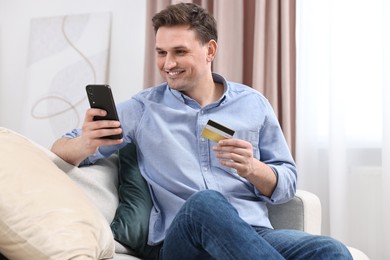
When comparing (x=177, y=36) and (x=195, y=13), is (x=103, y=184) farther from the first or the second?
(x=195, y=13)

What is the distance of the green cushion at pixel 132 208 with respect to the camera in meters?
1.42

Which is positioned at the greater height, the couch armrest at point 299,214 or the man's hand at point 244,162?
the man's hand at point 244,162


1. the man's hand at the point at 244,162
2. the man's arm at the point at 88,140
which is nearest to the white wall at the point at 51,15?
the man's arm at the point at 88,140

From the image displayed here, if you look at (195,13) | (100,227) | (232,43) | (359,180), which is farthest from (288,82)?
(100,227)

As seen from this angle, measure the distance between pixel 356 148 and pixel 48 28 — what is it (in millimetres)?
1824

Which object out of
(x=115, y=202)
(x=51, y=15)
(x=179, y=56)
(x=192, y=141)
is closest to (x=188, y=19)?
(x=179, y=56)

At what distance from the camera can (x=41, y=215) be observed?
104cm

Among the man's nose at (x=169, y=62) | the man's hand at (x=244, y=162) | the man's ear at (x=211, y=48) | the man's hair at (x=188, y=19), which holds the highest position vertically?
the man's hair at (x=188, y=19)

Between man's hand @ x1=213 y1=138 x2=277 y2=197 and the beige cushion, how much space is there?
1.23ft

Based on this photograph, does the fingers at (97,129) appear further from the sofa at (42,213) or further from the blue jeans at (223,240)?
the blue jeans at (223,240)

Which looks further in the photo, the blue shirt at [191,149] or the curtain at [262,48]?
the curtain at [262,48]

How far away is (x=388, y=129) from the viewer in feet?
7.19

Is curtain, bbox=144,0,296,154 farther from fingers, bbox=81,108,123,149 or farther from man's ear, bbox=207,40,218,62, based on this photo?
fingers, bbox=81,108,123,149

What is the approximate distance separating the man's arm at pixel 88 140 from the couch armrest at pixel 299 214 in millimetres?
553
